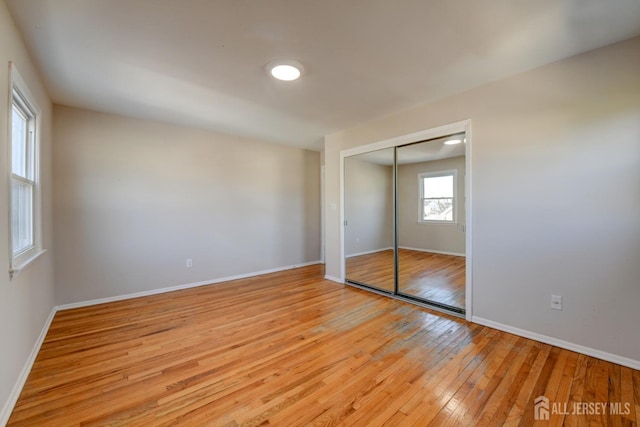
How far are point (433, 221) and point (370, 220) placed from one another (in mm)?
1011

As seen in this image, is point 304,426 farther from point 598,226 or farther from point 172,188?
point 172,188

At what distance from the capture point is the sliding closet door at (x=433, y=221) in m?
3.07

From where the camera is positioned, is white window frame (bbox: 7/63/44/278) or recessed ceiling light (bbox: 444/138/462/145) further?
recessed ceiling light (bbox: 444/138/462/145)

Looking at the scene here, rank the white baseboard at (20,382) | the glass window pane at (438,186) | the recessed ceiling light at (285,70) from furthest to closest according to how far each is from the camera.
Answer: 1. the glass window pane at (438,186)
2. the recessed ceiling light at (285,70)
3. the white baseboard at (20,382)

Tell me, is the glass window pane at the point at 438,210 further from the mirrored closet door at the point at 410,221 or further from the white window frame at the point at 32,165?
the white window frame at the point at 32,165

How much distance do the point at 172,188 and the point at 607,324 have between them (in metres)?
4.92

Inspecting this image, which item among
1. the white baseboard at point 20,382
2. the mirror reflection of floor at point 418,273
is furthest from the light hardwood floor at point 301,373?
the mirror reflection of floor at point 418,273

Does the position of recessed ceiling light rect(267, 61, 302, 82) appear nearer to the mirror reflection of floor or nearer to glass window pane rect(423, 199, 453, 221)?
glass window pane rect(423, 199, 453, 221)

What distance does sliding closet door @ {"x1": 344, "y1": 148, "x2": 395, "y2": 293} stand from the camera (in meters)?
3.85

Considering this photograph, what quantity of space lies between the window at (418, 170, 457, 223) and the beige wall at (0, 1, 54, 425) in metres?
3.89

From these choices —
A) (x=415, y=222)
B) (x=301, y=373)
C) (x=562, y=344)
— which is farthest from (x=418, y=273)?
(x=301, y=373)

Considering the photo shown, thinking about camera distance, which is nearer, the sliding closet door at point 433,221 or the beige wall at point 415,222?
the sliding closet door at point 433,221

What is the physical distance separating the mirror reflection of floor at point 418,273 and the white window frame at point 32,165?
143 inches

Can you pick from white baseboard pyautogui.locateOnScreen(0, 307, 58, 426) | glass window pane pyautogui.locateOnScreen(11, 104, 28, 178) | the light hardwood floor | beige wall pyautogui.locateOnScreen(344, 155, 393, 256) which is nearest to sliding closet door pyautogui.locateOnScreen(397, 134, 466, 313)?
beige wall pyautogui.locateOnScreen(344, 155, 393, 256)
